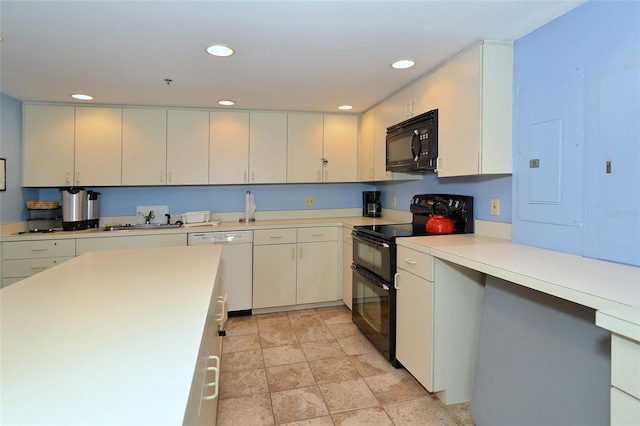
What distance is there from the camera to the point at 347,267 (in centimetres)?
346

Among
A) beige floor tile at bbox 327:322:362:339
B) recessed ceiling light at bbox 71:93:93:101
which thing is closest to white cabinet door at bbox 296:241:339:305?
beige floor tile at bbox 327:322:362:339

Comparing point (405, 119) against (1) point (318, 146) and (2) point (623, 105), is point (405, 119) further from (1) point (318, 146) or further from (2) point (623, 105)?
(2) point (623, 105)

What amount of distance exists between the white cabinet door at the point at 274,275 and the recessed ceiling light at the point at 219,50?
6.12ft

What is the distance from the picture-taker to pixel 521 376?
1.57 meters

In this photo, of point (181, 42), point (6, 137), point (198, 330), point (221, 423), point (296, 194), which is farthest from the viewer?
point (296, 194)

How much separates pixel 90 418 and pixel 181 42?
6.58 feet

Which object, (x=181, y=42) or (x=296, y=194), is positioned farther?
(x=296, y=194)

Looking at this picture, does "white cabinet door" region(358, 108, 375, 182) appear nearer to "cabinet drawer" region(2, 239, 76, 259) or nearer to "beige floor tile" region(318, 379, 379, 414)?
"beige floor tile" region(318, 379, 379, 414)

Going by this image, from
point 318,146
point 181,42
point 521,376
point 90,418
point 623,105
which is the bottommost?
point 521,376

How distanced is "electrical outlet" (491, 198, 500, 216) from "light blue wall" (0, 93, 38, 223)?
3977 mm

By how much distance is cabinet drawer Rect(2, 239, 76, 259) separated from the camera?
283 cm

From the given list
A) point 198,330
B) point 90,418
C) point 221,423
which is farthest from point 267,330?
point 90,418

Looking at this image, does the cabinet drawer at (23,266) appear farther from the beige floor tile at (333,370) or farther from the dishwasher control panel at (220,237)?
the beige floor tile at (333,370)

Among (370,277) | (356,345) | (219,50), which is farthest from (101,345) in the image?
(356,345)
